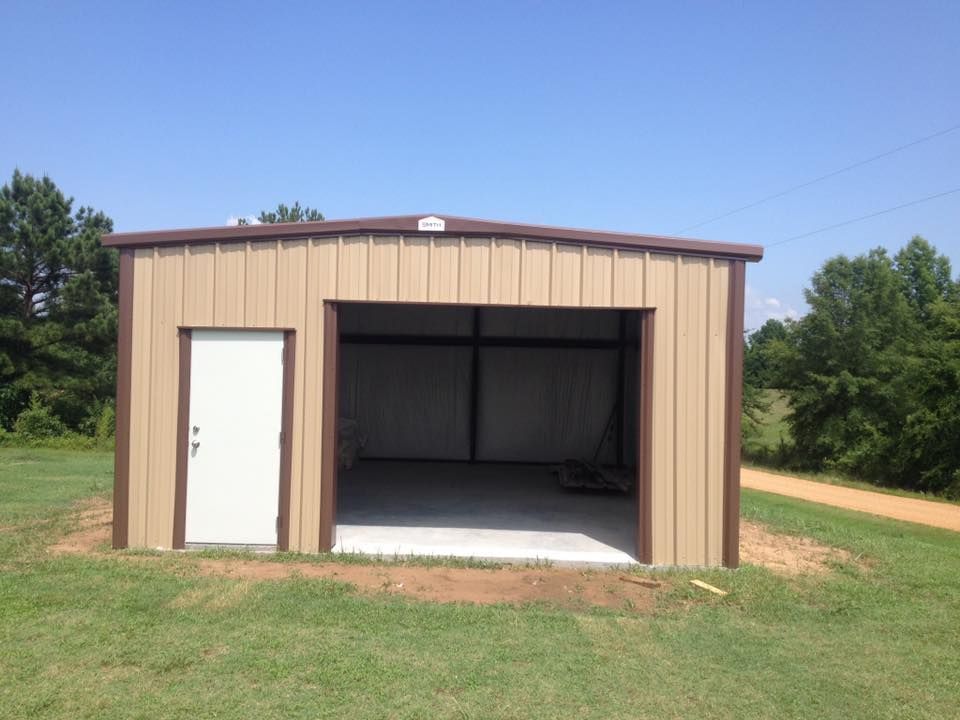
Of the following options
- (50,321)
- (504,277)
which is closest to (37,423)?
(50,321)

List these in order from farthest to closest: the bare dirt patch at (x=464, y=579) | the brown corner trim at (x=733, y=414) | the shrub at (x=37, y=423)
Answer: the shrub at (x=37, y=423)
the brown corner trim at (x=733, y=414)
the bare dirt patch at (x=464, y=579)

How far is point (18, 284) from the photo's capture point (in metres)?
19.8

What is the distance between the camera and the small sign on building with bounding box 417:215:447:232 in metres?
6.57

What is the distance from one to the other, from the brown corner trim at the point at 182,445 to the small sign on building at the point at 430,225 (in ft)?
7.94

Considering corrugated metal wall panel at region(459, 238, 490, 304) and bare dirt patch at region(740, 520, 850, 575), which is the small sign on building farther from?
bare dirt patch at region(740, 520, 850, 575)

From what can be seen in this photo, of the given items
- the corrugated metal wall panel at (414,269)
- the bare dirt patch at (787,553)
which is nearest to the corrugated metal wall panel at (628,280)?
the corrugated metal wall panel at (414,269)

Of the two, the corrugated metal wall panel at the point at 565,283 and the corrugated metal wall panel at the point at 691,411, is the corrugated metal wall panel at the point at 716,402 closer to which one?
the corrugated metal wall panel at the point at 691,411

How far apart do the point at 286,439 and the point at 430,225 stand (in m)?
2.39

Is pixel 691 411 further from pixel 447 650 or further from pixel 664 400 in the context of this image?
pixel 447 650

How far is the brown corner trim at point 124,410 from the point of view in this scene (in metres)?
6.63

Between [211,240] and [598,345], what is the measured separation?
7.95m

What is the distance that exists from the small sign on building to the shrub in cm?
1618

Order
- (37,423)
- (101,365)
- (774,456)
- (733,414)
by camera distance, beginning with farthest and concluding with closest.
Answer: (774,456) < (101,365) < (37,423) < (733,414)

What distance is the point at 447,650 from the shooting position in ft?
14.3
